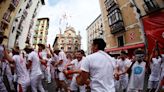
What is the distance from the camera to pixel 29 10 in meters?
50.1

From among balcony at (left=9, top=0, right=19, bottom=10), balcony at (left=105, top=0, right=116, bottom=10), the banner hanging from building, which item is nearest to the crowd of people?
the banner hanging from building

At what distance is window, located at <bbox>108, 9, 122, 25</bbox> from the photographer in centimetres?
2946

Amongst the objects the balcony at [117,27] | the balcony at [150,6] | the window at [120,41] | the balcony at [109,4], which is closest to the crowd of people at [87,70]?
the balcony at [150,6]

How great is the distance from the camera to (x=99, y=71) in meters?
4.43

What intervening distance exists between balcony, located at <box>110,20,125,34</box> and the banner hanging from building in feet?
21.3

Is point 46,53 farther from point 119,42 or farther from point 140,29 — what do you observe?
point 119,42

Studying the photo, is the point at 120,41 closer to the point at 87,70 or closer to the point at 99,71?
the point at 99,71

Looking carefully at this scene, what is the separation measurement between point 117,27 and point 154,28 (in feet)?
33.0

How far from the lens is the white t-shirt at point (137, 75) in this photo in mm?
7633

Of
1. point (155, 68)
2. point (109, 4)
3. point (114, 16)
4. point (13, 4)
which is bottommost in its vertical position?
point (155, 68)

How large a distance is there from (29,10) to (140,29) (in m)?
29.0

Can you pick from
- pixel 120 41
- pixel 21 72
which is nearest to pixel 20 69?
pixel 21 72

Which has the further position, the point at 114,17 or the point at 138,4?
the point at 114,17

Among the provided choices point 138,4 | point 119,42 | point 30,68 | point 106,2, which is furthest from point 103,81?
point 106,2
